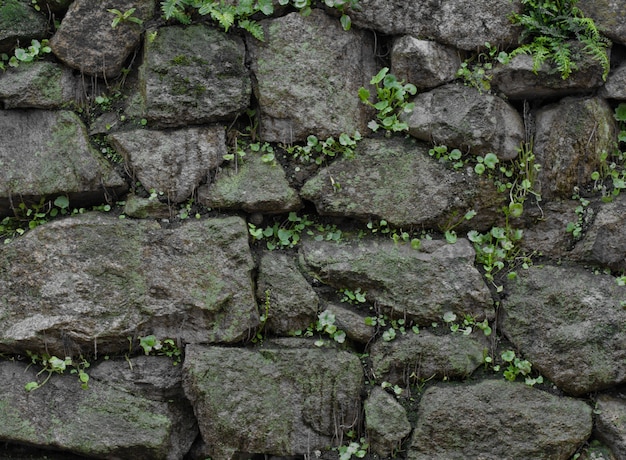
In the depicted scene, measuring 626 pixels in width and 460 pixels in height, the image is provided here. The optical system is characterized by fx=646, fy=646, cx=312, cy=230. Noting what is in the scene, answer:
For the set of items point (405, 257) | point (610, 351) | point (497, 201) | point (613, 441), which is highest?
point (497, 201)

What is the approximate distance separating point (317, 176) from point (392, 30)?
768 mm

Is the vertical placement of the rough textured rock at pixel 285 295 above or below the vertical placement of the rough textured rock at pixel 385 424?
above

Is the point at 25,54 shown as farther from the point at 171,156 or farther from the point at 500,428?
the point at 500,428

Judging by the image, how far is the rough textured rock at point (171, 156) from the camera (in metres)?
2.93

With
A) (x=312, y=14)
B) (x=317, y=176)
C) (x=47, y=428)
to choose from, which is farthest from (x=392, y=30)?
(x=47, y=428)

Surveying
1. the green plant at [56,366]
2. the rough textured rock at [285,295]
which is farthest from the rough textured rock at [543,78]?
the green plant at [56,366]

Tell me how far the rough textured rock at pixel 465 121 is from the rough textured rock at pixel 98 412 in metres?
1.59

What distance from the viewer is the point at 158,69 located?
2896mm

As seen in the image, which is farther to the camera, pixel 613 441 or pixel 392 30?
pixel 392 30

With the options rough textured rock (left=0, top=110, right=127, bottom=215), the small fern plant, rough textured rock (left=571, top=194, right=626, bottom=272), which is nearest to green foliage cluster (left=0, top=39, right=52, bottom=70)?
rough textured rock (left=0, top=110, right=127, bottom=215)

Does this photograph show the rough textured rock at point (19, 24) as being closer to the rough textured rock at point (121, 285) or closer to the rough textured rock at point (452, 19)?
the rough textured rock at point (121, 285)

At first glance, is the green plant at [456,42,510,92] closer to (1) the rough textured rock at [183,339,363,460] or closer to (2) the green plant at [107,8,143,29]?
(1) the rough textured rock at [183,339,363,460]

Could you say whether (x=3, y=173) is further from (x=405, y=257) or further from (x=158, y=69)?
(x=405, y=257)

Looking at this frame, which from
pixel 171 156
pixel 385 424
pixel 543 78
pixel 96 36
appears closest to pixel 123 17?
pixel 96 36
